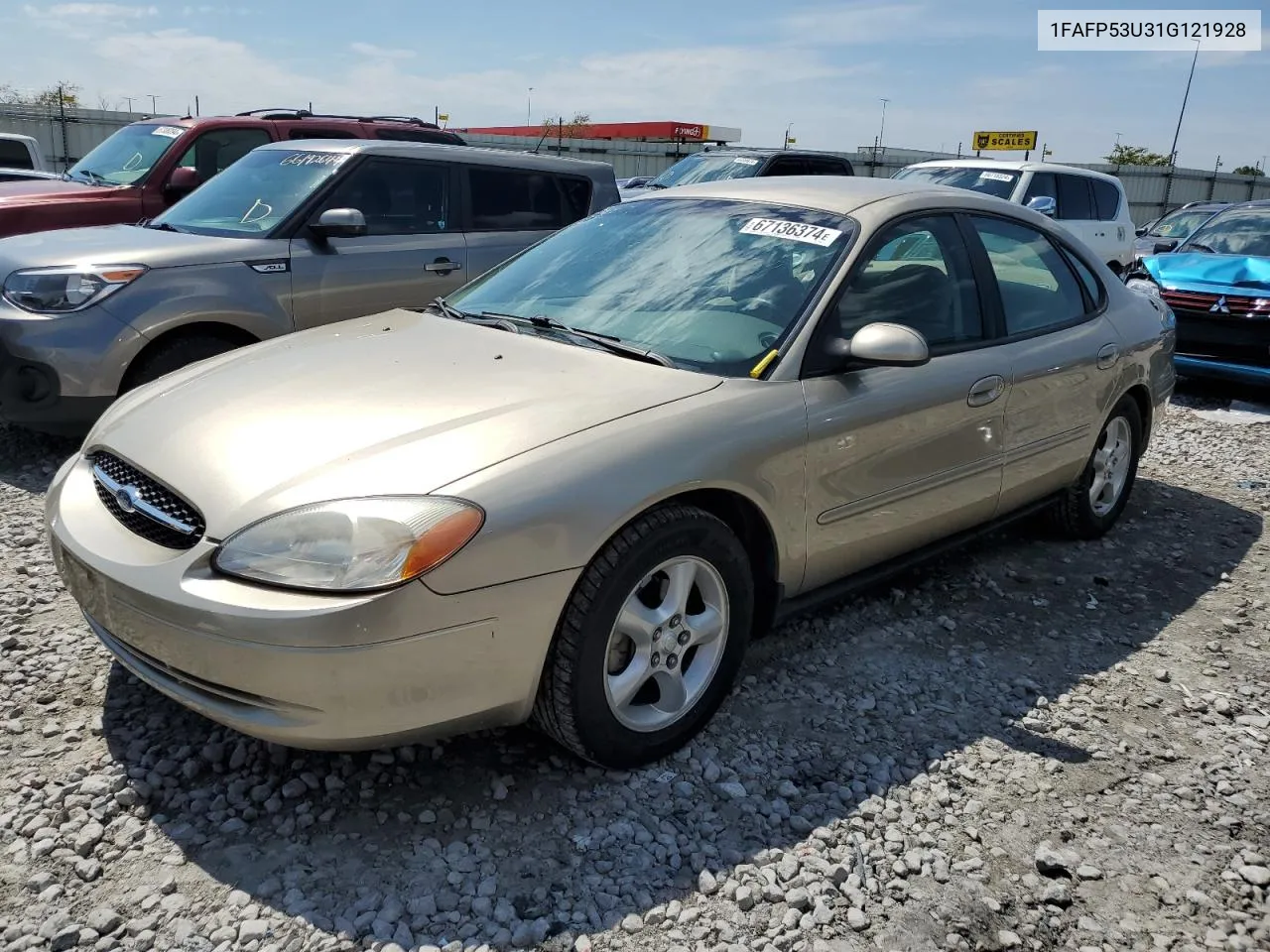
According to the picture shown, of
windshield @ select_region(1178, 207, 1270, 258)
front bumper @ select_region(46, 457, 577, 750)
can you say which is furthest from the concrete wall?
front bumper @ select_region(46, 457, 577, 750)

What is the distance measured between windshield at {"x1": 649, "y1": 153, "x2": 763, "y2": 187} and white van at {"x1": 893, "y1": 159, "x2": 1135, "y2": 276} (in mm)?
1816

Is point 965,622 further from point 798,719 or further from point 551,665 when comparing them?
→ point 551,665

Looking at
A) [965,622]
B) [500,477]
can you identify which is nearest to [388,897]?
[500,477]

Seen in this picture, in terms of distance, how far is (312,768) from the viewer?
9.15 ft

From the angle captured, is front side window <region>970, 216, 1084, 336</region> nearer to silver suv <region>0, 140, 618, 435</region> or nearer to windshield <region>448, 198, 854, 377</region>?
windshield <region>448, 198, 854, 377</region>

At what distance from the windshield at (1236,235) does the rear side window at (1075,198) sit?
2.19 m

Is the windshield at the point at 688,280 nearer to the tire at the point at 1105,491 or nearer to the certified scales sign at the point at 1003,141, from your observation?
the tire at the point at 1105,491

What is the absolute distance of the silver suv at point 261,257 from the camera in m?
4.95

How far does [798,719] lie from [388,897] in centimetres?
140

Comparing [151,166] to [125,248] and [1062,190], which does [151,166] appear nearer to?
[125,248]

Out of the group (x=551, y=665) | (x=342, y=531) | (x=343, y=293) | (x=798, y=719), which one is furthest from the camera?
(x=343, y=293)

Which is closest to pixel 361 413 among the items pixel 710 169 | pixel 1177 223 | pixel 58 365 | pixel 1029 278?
pixel 1029 278

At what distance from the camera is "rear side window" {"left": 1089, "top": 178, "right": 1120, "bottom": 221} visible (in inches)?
489

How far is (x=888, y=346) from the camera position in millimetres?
3070
